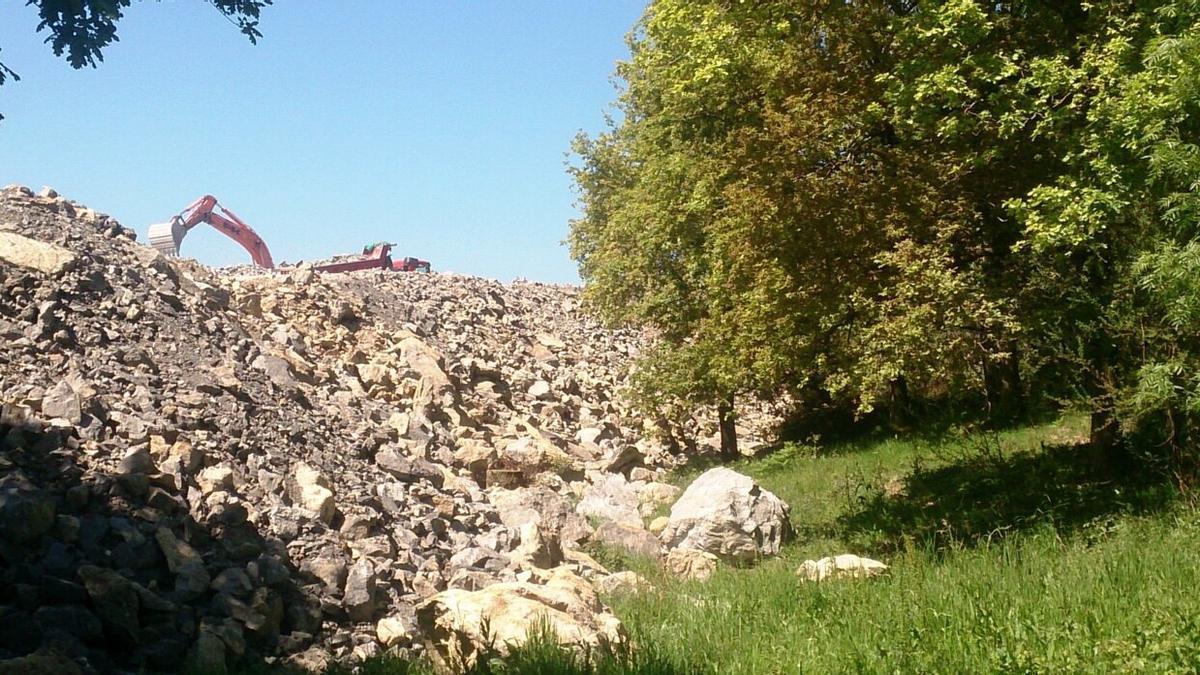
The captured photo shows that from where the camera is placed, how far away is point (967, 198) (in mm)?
11938

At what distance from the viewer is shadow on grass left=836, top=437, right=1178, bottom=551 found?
1057 centimetres

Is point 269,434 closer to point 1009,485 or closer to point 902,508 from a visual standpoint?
point 902,508

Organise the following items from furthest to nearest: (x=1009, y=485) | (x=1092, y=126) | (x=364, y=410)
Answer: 1. (x=364, y=410)
2. (x=1009, y=485)
3. (x=1092, y=126)

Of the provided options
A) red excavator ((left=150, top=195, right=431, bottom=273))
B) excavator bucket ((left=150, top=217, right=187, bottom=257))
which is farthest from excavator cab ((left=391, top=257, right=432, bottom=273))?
excavator bucket ((left=150, top=217, right=187, bottom=257))

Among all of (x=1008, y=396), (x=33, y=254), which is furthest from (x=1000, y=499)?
(x=33, y=254)

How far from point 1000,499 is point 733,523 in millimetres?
3377

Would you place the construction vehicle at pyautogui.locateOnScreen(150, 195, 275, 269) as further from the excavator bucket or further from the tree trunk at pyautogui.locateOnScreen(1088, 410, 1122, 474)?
the tree trunk at pyautogui.locateOnScreen(1088, 410, 1122, 474)

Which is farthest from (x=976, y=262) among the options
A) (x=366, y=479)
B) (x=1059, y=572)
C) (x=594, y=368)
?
(x=594, y=368)

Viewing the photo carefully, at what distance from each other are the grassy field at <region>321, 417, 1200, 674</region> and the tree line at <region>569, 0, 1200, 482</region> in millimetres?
1394

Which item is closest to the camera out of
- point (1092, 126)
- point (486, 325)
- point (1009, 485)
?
point (1092, 126)

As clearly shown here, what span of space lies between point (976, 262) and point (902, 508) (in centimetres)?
339

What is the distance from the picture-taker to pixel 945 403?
754 inches

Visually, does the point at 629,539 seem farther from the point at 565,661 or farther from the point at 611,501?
the point at 565,661

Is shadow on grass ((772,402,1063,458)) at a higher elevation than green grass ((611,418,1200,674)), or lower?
higher
